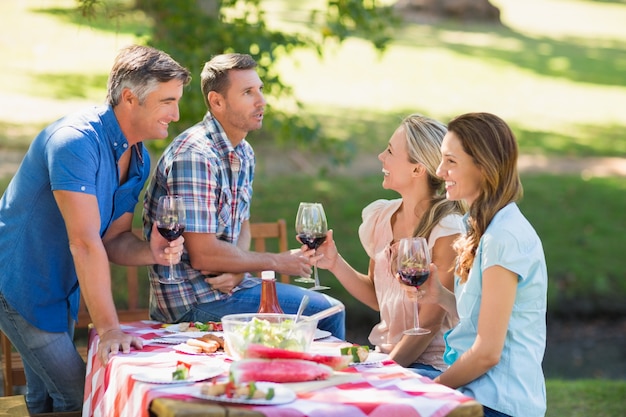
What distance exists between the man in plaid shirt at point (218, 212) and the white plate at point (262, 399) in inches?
51.6

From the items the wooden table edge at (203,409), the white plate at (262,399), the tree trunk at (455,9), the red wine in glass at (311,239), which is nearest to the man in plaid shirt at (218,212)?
the red wine in glass at (311,239)

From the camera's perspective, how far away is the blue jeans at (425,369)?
3639 mm

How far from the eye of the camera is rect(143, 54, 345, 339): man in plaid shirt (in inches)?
168

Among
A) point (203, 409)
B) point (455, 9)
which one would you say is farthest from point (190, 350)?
point (455, 9)

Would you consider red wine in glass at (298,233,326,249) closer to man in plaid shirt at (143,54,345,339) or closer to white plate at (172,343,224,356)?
man in plaid shirt at (143,54,345,339)

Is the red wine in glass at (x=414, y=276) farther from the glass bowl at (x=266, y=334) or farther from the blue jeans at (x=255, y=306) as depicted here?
the blue jeans at (x=255, y=306)

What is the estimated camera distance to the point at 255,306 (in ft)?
14.3

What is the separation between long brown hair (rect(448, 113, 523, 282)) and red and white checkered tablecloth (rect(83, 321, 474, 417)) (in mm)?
587

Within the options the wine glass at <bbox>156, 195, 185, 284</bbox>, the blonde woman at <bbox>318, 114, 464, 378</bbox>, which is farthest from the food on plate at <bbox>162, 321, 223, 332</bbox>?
the blonde woman at <bbox>318, 114, 464, 378</bbox>

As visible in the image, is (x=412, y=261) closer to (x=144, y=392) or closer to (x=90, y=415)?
(x=144, y=392)

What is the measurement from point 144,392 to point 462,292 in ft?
3.79

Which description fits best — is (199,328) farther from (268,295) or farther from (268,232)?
(268,232)

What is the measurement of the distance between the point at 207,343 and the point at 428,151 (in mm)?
1282

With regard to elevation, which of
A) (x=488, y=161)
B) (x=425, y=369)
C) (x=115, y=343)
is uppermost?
(x=488, y=161)
